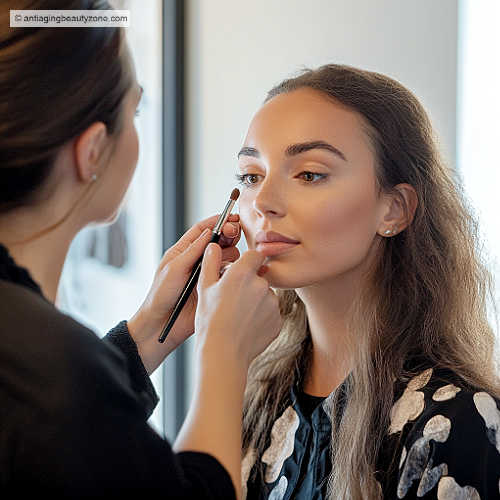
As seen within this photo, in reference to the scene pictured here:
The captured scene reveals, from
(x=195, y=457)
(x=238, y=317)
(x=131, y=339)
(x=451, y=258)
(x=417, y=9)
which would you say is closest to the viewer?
(x=195, y=457)

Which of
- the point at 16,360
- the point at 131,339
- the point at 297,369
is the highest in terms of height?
the point at 16,360

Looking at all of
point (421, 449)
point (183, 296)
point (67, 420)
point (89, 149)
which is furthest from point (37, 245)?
point (421, 449)

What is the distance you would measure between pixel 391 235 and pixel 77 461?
69cm

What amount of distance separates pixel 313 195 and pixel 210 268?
0.23 m

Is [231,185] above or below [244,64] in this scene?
below

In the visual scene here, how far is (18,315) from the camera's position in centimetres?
57

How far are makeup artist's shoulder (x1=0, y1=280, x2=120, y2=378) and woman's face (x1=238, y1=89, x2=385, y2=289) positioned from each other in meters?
0.47

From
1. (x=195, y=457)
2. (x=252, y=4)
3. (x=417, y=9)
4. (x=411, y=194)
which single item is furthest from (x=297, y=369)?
(x=252, y=4)

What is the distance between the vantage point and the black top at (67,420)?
1.73 ft

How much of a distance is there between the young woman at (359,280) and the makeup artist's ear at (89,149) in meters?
0.38

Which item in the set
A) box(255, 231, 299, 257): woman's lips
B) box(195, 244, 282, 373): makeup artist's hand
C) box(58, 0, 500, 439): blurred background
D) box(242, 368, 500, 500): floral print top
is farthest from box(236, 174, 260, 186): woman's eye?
box(58, 0, 500, 439): blurred background

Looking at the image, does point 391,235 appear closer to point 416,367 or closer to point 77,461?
point 416,367

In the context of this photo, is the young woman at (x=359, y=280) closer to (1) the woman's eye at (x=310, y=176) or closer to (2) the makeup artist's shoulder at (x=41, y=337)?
(1) the woman's eye at (x=310, y=176)

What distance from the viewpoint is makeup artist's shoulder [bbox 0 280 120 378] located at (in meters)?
0.55
